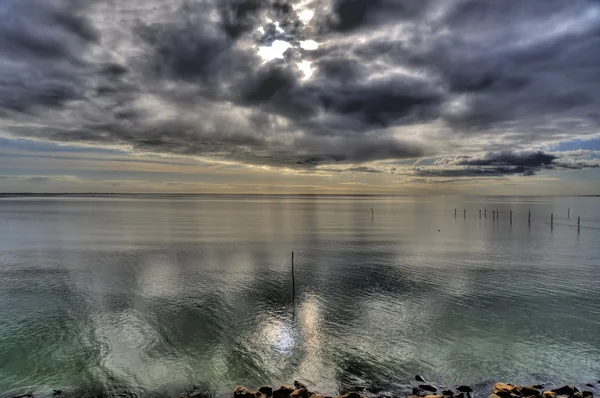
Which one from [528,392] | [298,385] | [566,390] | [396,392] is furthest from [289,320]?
[566,390]

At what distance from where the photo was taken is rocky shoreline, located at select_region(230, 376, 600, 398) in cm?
1848

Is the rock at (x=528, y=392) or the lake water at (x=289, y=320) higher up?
the rock at (x=528, y=392)

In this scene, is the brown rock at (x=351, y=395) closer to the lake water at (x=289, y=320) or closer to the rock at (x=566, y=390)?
the lake water at (x=289, y=320)

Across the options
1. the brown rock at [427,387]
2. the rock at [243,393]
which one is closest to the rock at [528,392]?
the brown rock at [427,387]

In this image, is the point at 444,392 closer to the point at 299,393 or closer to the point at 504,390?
the point at 504,390

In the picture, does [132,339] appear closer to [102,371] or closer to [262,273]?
[102,371]

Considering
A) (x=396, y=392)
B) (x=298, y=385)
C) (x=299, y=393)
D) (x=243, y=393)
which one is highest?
(x=299, y=393)

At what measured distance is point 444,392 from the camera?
64.8 feet

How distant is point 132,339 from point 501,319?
30.2 meters

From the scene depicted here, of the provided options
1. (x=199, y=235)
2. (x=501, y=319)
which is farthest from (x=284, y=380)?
(x=199, y=235)

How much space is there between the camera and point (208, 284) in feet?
138

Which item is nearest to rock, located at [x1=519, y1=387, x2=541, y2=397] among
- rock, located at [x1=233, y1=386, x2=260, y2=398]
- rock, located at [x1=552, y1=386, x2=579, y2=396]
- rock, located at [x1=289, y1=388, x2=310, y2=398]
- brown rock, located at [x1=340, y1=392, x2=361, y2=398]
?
rock, located at [x1=552, y1=386, x2=579, y2=396]

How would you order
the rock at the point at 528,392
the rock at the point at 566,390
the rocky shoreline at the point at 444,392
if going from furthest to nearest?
the rock at the point at 566,390
the rock at the point at 528,392
the rocky shoreline at the point at 444,392

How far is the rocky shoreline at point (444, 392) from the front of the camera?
18.5 m
